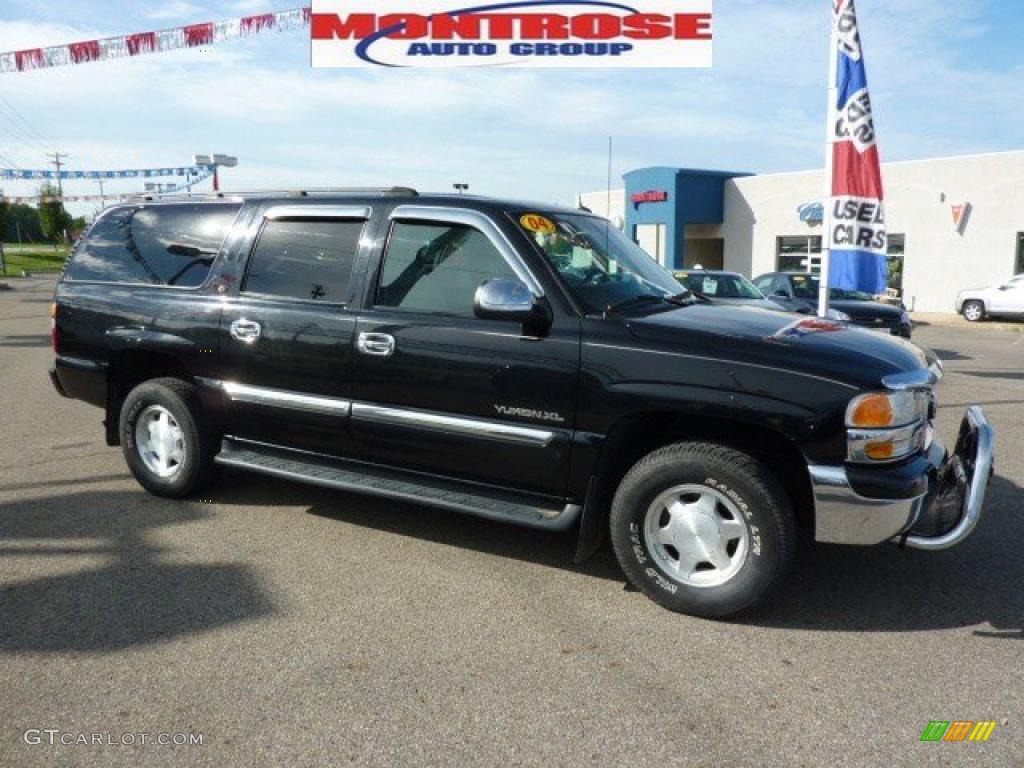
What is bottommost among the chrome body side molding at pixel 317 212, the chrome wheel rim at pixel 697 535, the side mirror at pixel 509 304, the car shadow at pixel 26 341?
the chrome wheel rim at pixel 697 535

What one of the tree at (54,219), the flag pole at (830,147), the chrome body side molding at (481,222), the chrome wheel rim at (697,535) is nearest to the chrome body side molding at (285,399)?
the chrome body side molding at (481,222)

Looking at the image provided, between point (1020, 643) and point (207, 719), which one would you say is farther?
point (1020, 643)

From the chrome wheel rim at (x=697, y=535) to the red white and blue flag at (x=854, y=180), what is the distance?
580 cm

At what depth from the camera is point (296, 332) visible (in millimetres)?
4617

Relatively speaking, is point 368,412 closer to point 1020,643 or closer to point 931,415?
point 931,415

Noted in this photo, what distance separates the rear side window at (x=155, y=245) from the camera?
516 cm

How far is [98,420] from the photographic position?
25.8 feet

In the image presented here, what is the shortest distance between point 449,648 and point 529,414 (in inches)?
44.8

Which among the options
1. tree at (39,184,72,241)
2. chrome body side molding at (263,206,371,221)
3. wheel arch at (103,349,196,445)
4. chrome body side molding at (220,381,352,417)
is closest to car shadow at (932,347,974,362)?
chrome body side molding at (263,206,371,221)

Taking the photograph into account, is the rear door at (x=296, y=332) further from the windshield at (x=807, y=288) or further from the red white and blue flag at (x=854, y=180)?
the windshield at (x=807, y=288)

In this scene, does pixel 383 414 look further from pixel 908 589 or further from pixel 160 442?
pixel 908 589

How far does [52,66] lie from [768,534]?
15913 millimetres

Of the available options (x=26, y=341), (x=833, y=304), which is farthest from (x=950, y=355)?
(x=26, y=341)

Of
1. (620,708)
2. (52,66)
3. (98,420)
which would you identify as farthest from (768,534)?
(52,66)
